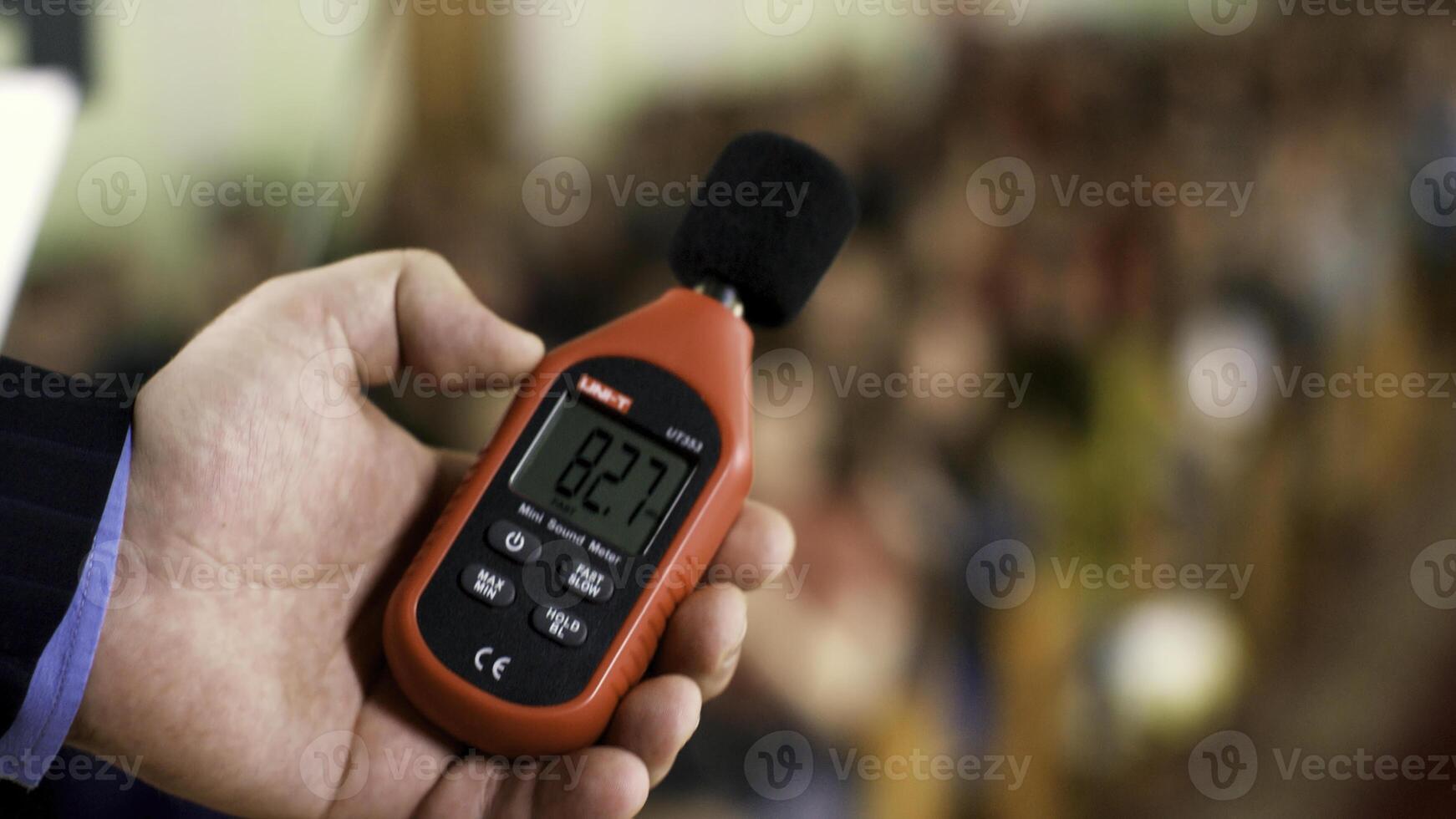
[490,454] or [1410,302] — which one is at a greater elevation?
[1410,302]

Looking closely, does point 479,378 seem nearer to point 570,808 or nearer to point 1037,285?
point 570,808

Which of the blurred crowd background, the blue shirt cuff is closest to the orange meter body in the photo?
the blue shirt cuff

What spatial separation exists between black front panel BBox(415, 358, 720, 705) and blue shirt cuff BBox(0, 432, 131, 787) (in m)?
0.20

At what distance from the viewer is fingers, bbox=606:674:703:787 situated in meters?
0.70

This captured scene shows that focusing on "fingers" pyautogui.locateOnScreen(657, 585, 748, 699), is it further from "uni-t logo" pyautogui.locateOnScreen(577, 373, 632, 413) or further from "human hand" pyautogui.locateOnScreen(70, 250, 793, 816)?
"uni-t logo" pyautogui.locateOnScreen(577, 373, 632, 413)

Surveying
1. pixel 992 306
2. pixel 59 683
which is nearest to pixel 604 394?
pixel 59 683

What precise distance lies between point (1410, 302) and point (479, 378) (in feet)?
3.56

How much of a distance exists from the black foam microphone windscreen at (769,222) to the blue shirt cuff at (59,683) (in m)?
0.45

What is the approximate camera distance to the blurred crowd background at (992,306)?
48.3 inches

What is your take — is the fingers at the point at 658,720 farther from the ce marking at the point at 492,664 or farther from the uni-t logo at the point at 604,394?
the uni-t logo at the point at 604,394

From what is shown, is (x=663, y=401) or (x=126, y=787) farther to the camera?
(x=126, y=787)

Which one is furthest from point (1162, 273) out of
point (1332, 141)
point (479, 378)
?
point (479, 378)

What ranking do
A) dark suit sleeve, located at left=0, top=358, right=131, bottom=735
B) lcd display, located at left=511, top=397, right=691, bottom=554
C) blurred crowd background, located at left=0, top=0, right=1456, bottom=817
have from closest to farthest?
dark suit sleeve, located at left=0, top=358, right=131, bottom=735 < lcd display, located at left=511, top=397, right=691, bottom=554 < blurred crowd background, located at left=0, top=0, right=1456, bottom=817

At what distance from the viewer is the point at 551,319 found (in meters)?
1.30
